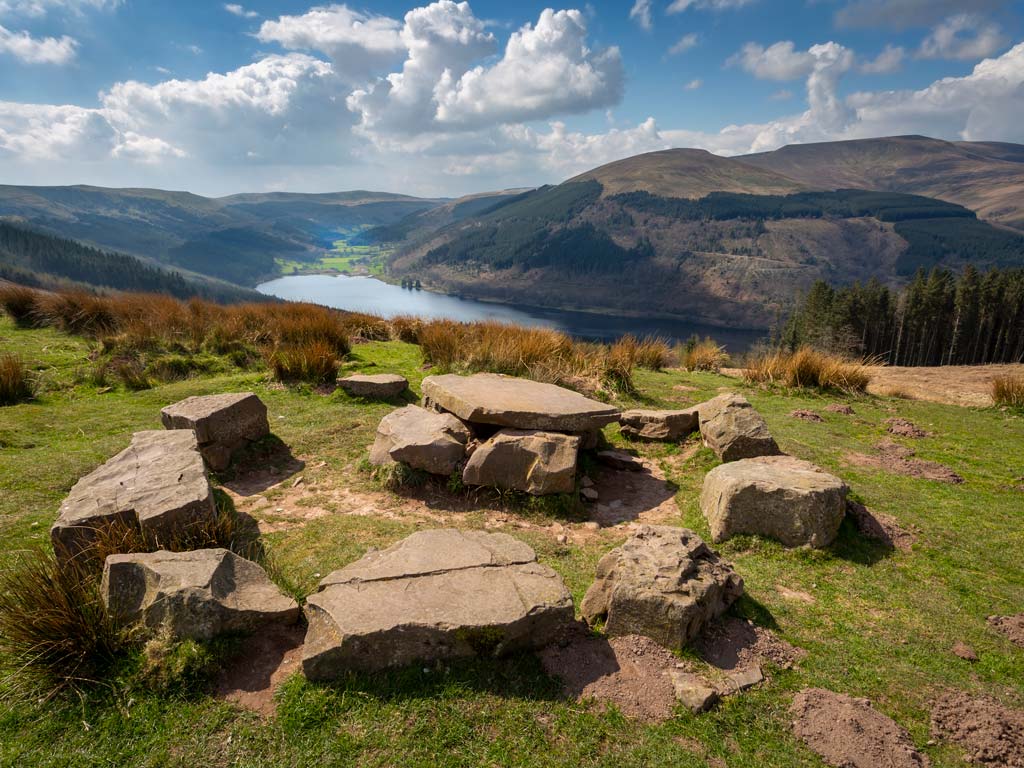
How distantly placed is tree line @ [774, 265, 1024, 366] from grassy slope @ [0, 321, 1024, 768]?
47.0 metres

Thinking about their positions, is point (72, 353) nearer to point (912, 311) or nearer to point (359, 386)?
point (359, 386)

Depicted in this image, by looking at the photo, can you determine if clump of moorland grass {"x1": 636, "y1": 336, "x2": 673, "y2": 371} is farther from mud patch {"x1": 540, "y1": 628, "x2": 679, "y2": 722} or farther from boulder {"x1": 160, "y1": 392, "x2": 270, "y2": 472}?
mud patch {"x1": 540, "y1": 628, "x2": 679, "y2": 722}

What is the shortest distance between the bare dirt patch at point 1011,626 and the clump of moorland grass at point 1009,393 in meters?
8.39

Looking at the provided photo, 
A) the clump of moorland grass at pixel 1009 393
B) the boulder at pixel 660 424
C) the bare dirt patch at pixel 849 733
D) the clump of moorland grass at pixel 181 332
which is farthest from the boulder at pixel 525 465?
the clump of moorland grass at pixel 1009 393

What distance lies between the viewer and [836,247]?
565 ft

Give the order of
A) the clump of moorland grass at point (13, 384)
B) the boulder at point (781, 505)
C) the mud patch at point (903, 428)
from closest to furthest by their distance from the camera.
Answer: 1. the boulder at point (781, 505)
2. the clump of moorland grass at point (13, 384)
3. the mud patch at point (903, 428)

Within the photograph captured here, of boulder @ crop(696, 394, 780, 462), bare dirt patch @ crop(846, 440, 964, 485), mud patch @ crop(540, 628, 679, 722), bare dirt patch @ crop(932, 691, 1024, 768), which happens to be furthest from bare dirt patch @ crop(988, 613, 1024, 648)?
bare dirt patch @ crop(846, 440, 964, 485)

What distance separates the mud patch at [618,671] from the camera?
3209mm

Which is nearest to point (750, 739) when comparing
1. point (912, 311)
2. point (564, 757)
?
point (564, 757)

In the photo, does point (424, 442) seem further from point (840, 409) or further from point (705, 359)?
point (705, 359)

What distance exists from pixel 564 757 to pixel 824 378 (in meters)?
11.3

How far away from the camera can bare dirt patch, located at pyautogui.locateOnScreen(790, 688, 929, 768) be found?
281cm

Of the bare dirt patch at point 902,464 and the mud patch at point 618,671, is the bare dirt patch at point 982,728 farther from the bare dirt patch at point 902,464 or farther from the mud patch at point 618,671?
the bare dirt patch at point 902,464

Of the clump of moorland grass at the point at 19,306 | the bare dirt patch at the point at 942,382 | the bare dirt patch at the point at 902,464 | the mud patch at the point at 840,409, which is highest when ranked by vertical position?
the clump of moorland grass at the point at 19,306
